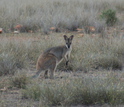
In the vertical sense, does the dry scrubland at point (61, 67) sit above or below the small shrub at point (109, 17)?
below

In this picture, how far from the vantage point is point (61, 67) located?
10.3 meters

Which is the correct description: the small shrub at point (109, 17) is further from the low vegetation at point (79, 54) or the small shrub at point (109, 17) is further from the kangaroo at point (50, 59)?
the kangaroo at point (50, 59)

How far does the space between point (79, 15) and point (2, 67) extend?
9.28m

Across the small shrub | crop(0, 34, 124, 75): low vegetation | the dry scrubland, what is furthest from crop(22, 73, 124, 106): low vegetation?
the small shrub

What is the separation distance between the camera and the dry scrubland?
6.91 m

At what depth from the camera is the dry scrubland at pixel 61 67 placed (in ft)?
22.7

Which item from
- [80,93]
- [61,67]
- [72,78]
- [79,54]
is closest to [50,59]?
[72,78]

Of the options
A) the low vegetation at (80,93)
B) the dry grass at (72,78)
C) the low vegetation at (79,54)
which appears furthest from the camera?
the low vegetation at (79,54)

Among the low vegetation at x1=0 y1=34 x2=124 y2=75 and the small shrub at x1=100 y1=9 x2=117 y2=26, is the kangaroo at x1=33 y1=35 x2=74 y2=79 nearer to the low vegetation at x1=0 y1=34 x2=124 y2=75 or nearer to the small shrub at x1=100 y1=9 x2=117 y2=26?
the low vegetation at x1=0 y1=34 x2=124 y2=75

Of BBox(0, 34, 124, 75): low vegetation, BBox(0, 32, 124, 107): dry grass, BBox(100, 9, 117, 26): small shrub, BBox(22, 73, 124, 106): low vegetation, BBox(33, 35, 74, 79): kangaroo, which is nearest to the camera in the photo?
BBox(22, 73, 124, 106): low vegetation

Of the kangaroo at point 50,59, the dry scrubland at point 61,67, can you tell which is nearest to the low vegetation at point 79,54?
the dry scrubland at point 61,67

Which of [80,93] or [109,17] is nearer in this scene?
[80,93]

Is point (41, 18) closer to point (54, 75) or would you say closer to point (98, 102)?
point (54, 75)

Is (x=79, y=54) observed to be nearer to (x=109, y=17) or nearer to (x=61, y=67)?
(x=61, y=67)
